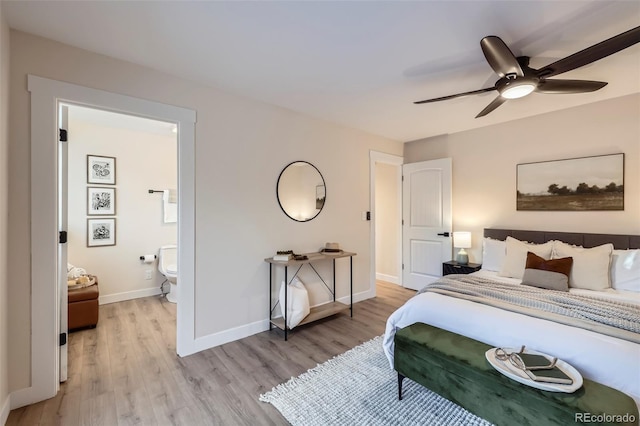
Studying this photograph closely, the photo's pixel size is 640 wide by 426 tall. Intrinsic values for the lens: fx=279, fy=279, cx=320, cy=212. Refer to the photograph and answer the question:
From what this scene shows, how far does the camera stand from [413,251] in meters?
4.68

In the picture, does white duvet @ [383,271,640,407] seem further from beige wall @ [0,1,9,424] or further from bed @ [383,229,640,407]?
beige wall @ [0,1,9,424]

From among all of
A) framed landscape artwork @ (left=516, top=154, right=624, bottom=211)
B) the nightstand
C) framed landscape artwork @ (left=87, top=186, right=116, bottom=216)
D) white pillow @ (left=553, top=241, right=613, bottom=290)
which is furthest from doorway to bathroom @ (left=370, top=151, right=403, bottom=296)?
framed landscape artwork @ (left=87, top=186, right=116, bottom=216)

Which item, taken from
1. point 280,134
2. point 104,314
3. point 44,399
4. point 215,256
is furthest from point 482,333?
point 104,314

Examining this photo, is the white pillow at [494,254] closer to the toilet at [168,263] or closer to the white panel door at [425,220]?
the white panel door at [425,220]

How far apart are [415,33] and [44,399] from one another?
3619mm

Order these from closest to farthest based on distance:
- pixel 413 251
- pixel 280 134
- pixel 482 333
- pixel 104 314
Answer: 1. pixel 482 333
2. pixel 280 134
3. pixel 104 314
4. pixel 413 251

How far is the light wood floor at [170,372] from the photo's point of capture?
1.83 metres

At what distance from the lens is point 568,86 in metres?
2.05

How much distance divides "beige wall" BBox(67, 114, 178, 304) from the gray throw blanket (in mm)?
4092

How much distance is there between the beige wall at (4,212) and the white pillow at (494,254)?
4.43 m

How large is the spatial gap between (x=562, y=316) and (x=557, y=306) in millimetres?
133

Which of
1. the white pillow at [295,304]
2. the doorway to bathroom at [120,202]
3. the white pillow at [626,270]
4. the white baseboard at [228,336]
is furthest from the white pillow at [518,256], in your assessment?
the doorway to bathroom at [120,202]

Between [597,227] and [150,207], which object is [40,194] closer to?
[150,207]

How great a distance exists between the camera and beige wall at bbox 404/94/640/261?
2.96m
